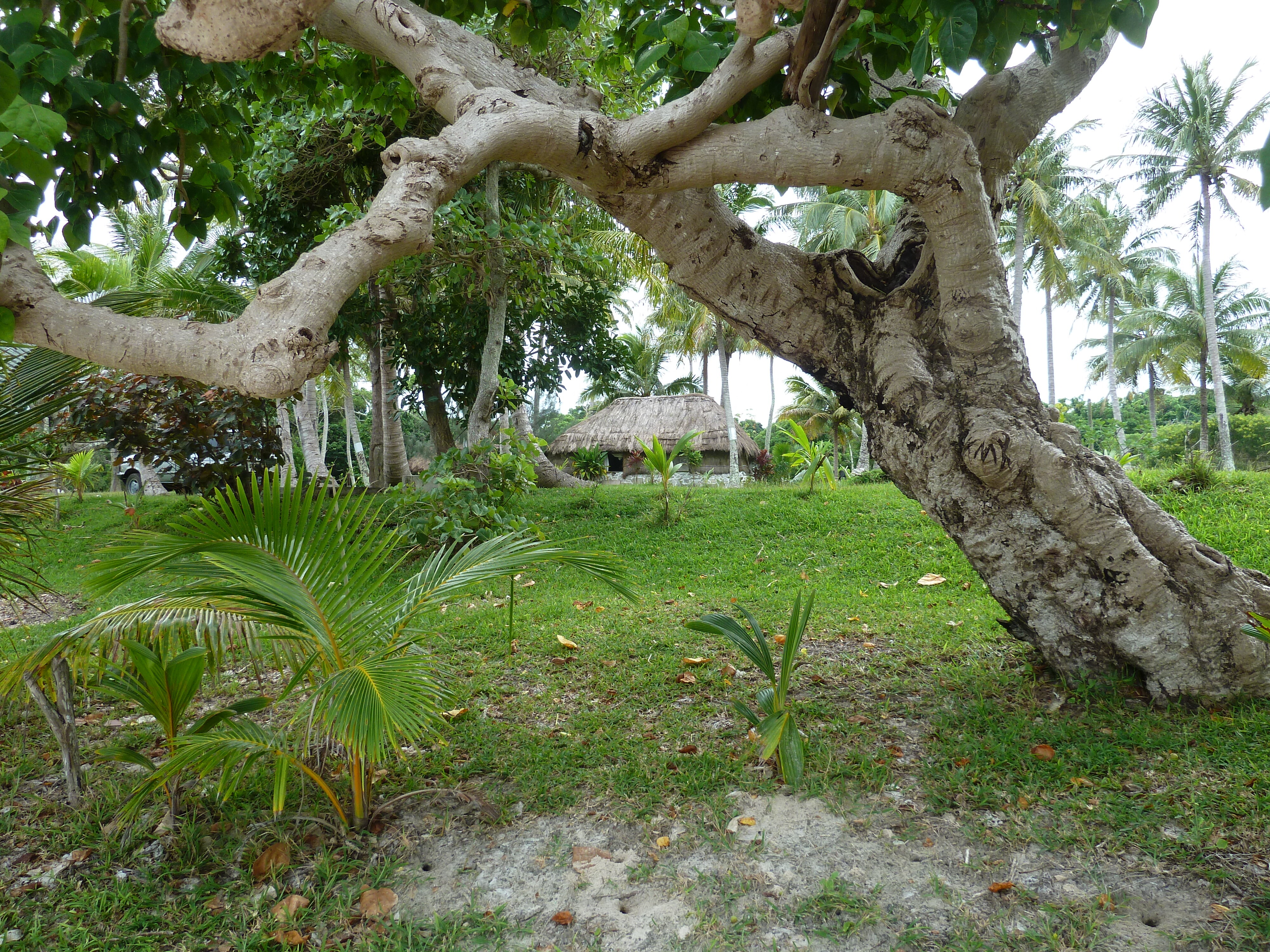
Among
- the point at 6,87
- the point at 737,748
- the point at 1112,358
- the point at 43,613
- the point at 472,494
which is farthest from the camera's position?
the point at 1112,358

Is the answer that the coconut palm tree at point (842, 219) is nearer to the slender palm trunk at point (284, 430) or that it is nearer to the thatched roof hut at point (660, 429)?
the thatched roof hut at point (660, 429)

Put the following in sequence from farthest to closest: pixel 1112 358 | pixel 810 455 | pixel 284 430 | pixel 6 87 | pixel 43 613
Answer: pixel 1112 358 → pixel 284 430 → pixel 810 455 → pixel 43 613 → pixel 6 87

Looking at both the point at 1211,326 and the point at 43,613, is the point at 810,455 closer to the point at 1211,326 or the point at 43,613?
the point at 43,613

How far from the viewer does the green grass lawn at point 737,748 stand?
2463 millimetres

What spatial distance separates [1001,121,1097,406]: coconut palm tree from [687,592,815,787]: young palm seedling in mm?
21074

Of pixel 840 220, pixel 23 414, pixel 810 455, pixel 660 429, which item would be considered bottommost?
pixel 810 455

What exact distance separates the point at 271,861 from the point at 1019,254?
2523cm

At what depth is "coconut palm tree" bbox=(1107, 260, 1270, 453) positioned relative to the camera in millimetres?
29719

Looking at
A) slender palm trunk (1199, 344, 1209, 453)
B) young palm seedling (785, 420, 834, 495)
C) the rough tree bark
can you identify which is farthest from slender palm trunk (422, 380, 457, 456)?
slender palm trunk (1199, 344, 1209, 453)

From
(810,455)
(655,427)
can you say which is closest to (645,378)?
(655,427)

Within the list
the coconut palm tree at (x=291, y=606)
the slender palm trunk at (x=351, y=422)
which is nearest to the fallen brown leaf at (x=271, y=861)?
the coconut palm tree at (x=291, y=606)

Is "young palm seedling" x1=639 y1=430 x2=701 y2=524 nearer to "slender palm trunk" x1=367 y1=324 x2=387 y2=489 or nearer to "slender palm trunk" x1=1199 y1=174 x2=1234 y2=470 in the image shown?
"slender palm trunk" x1=367 y1=324 x2=387 y2=489

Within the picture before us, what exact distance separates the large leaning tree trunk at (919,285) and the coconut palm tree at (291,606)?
3.67 ft

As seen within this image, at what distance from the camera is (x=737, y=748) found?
327 centimetres
